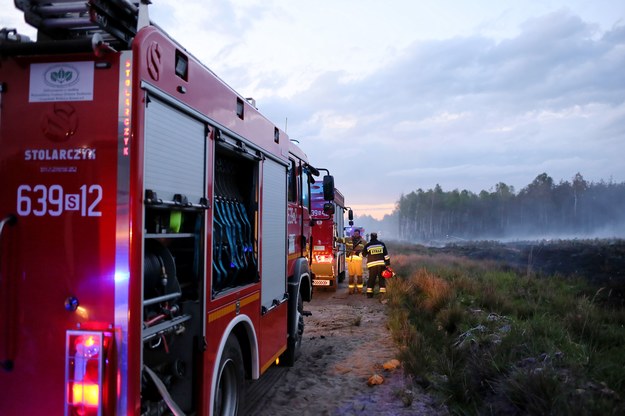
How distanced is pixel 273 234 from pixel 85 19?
3123 millimetres

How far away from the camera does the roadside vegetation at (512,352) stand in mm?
4109

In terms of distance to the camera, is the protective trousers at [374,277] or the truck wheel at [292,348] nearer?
the truck wheel at [292,348]

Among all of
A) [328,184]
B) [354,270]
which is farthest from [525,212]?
[328,184]

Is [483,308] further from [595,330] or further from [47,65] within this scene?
[47,65]

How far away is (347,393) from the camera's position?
566 centimetres

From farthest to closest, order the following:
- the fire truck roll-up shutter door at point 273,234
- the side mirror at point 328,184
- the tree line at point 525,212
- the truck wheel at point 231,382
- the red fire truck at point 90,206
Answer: the tree line at point 525,212 → the side mirror at point 328,184 → the fire truck roll-up shutter door at point 273,234 → the truck wheel at point 231,382 → the red fire truck at point 90,206

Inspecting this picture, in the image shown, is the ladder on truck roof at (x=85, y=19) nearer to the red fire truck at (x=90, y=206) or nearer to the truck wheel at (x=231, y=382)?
the red fire truck at (x=90, y=206)

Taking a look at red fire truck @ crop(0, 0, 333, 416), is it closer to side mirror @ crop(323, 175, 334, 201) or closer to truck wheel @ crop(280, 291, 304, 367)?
truck wheel @ crop(280, 291, 304, 367)

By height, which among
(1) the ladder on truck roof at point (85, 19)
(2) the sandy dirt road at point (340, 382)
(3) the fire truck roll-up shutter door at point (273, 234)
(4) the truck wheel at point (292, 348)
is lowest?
(2) the sandy dirt road at point (340, 382)

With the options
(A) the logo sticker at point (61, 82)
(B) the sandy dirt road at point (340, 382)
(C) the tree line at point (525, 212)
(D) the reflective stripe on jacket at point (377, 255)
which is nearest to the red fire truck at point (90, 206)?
(A) the logo sticker at point (61, 82)

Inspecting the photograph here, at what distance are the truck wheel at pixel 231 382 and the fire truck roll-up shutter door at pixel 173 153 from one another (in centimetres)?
146

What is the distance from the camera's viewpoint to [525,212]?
104688mm

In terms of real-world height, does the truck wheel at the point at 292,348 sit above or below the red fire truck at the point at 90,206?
below

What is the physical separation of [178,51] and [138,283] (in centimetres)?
152
